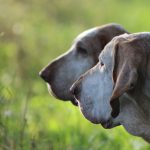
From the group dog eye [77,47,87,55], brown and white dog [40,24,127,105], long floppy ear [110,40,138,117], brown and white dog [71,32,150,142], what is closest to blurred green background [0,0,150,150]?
brown and white dog [40,24,127,105]

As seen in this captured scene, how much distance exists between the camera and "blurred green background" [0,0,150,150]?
749 centimetres

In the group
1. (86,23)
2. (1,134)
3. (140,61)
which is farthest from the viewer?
(86,23)

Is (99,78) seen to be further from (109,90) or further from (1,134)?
(1,134)

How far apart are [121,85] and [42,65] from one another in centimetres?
656

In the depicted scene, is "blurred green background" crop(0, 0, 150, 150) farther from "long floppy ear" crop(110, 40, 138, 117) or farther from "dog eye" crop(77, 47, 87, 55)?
"long floppy ear" crop(110, 40, 138, 117)

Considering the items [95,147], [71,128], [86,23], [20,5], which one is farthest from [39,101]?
[86,23]

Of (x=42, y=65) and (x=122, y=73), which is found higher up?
(x=122, y=73)

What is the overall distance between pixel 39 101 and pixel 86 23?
603 cm

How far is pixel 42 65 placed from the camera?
12.0m

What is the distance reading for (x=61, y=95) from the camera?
7125 mm

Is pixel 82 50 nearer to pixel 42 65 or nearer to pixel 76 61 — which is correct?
pixel 76 61

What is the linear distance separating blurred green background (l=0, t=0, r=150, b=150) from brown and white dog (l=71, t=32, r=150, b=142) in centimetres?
81

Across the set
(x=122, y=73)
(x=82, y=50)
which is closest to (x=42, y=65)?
(x=82, y=50)

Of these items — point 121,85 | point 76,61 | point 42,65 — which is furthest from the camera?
point 42,65
